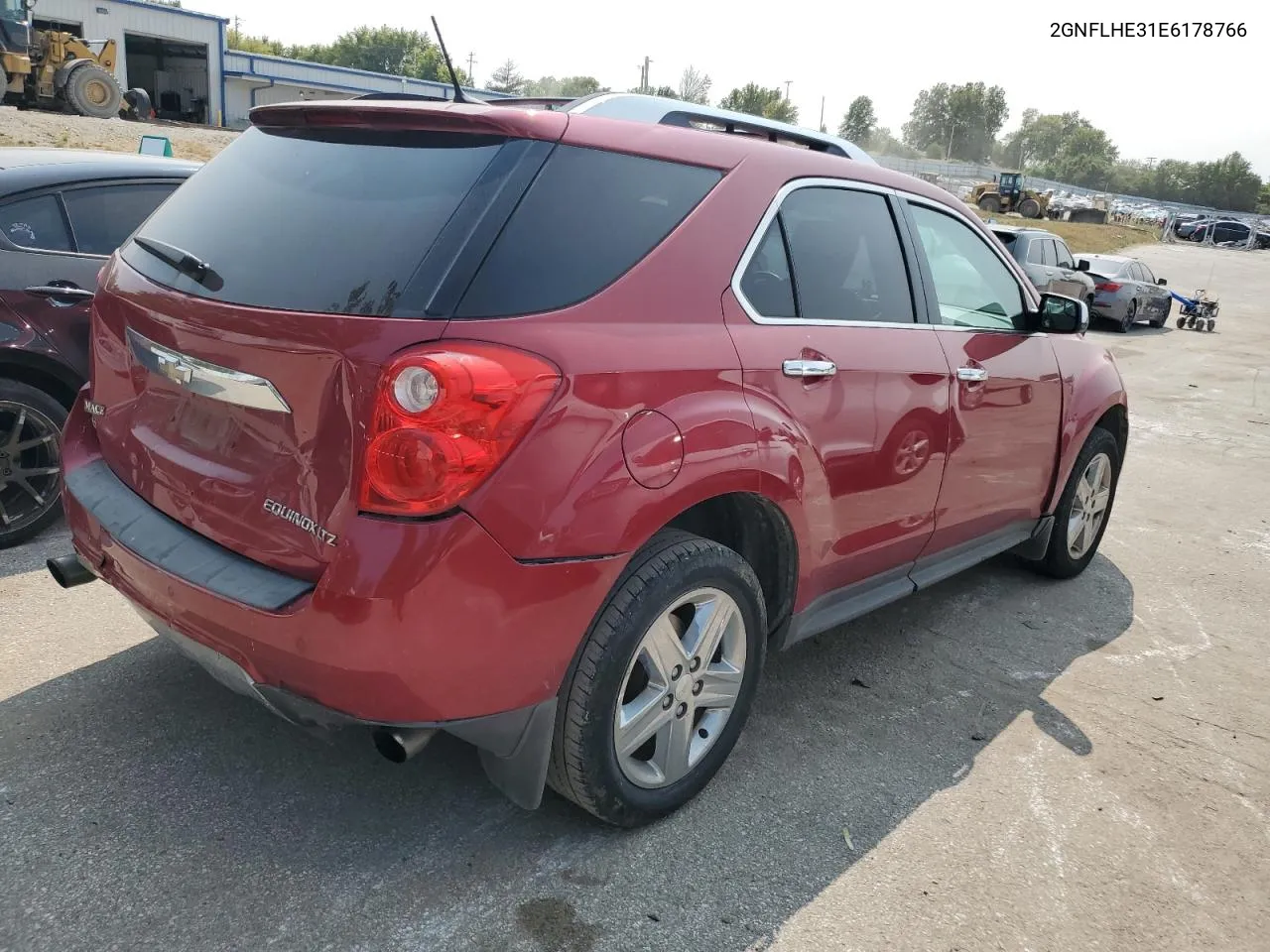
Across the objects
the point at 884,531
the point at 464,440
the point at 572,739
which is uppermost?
the point at 464,440

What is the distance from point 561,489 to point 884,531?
61.2 inches

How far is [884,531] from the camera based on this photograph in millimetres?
3381

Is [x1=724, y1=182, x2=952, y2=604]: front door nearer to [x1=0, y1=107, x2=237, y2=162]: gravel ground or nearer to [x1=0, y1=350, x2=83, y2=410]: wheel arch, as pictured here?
[x1=0, y1=350, x2=83, y2=410]: wheel arch

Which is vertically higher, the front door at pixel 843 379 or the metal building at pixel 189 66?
the metal building at pixel 189 66

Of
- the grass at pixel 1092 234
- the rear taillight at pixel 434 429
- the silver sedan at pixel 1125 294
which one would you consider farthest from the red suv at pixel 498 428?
the grass at pixel 1092 234

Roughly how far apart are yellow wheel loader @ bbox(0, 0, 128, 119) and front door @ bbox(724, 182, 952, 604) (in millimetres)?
30805

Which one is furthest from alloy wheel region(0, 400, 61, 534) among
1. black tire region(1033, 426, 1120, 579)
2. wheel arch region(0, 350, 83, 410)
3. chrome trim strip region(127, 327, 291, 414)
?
black tire region(1033, 426, 1120, 579)

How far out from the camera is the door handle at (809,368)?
110 inches

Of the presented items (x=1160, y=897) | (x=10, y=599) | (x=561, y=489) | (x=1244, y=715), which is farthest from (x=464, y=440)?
(x=1244, y=715)

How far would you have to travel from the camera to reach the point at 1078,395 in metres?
4.48

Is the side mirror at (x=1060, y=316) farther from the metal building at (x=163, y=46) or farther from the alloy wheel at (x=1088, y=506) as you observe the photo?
the metal building at (x=163, y=46)

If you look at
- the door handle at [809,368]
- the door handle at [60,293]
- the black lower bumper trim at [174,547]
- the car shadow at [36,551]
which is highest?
the door handle at [809,368]

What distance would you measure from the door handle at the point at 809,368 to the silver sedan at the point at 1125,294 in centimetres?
1768

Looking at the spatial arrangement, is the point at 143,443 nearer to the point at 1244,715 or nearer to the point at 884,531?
the point at 884,531
